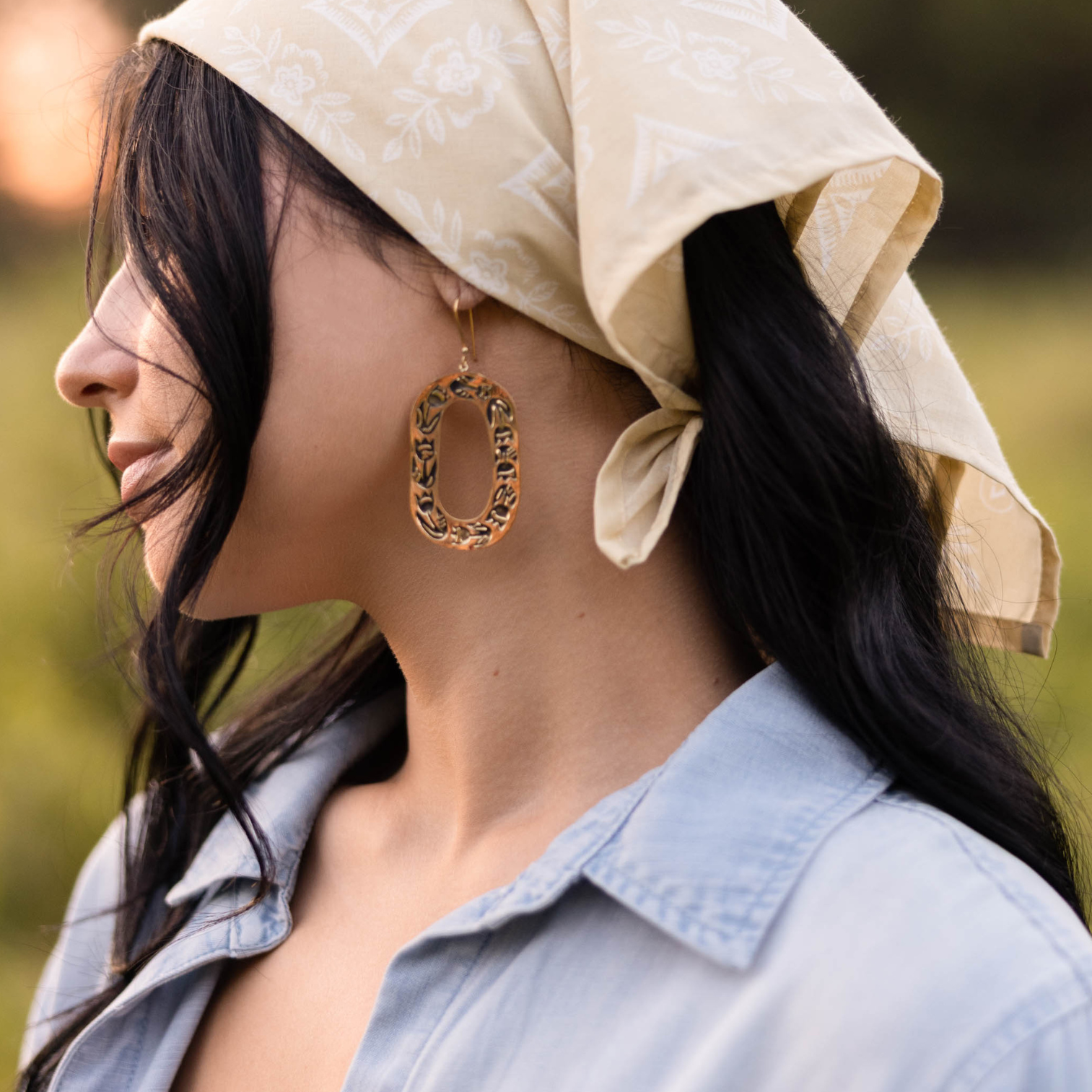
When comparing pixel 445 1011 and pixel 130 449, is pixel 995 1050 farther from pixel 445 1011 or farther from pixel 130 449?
pixel 130 449

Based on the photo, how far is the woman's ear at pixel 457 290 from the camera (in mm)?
1166

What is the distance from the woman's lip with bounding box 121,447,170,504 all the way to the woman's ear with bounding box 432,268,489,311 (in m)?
0.36

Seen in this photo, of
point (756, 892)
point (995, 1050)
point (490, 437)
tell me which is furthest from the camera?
point (490, 437)

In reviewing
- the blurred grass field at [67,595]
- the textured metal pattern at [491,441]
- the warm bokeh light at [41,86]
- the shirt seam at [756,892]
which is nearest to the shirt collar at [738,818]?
the shirt seam at [756,892]

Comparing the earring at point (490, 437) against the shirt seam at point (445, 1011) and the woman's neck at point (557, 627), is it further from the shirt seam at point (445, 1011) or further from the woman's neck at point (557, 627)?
the shirt seam at point (445, 1011)

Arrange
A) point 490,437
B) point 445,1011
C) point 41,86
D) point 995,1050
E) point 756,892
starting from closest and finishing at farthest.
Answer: point 995,1050
point 756,892
point 445,1011
point 490,437
point 41,86

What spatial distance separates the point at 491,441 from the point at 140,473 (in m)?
0.40

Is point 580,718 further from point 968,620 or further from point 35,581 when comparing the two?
point 35,581

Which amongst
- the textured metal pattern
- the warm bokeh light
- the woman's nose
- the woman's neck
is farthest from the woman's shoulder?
the warm bokeh light

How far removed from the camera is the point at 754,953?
3.17 feet

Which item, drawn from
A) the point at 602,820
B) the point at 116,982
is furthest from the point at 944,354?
the point at 116,982

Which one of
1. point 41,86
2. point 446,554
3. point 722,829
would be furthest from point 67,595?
point 722,829

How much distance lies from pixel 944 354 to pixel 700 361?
1.14 feet

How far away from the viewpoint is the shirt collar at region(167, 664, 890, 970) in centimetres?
99
